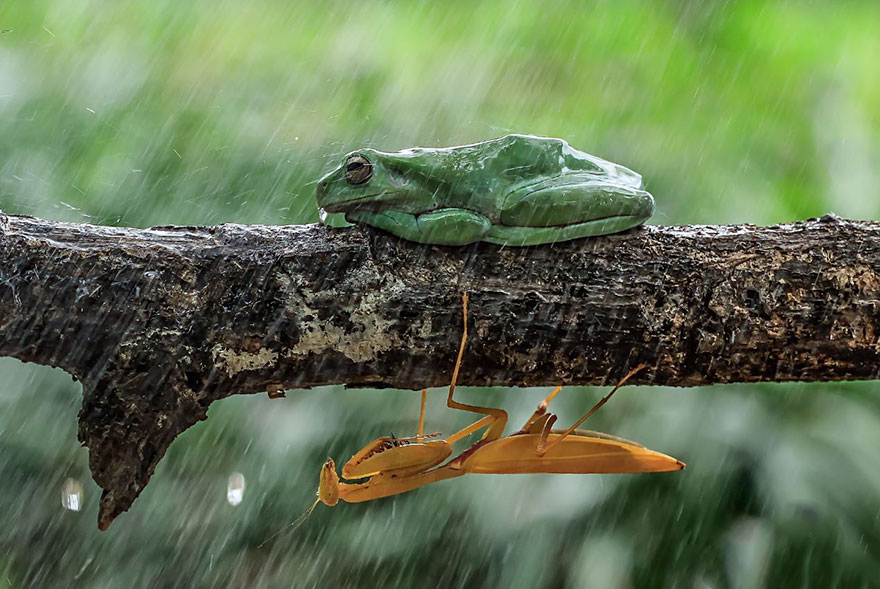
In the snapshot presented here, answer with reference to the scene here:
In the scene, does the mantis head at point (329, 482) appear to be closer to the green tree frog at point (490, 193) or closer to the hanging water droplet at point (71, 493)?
the green tree frog at point (490, 193)

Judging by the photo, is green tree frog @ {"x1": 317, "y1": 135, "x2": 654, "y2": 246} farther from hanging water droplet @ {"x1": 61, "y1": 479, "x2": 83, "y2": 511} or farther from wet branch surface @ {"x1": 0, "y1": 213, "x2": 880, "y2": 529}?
hanging water droplet @ {"x1": 61, "y1": 479, "x2": 83, "y2": 511}

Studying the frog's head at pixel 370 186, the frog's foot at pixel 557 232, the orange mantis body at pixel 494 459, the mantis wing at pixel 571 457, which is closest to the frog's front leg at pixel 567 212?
the frog's foot at pixel 557 232

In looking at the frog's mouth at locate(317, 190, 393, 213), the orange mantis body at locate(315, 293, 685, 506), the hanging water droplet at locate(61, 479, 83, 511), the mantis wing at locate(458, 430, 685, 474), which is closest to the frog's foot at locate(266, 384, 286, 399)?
the orange mantis body at locate(315, 293, 685, 506)

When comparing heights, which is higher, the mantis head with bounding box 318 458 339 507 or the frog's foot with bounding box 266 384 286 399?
the frog's foot with bounding box 266 384 286 399

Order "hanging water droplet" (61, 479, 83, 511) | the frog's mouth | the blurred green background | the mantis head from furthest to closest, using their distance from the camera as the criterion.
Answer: "hanging water droplet" (61, 479, 83, 511) → the blurred green background → the mantis head → the frog's mouth

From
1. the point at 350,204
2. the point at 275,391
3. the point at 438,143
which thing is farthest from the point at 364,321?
the point at 438,143

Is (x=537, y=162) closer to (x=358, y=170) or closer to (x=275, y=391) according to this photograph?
(x=358, y=170)
